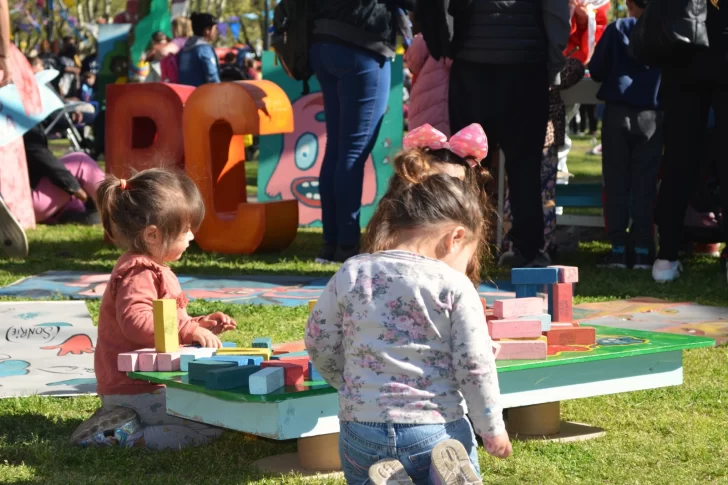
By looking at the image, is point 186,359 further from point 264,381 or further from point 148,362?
point 264,381

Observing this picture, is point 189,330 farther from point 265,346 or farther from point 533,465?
point 533,465

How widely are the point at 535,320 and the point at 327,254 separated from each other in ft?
13.9

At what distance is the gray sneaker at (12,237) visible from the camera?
7.57m

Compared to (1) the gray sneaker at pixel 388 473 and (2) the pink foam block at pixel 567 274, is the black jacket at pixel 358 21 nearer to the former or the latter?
(2) the pink foam block at pixel 567 274

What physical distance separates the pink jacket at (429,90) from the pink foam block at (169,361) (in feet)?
14.2

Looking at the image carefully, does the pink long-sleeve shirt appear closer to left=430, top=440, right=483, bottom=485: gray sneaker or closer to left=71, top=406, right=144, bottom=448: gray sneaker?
left=71, top=406, right=144, bottom=448: gray sneaker

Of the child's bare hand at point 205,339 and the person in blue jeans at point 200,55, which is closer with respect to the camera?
the child's bare hand at point 205,339

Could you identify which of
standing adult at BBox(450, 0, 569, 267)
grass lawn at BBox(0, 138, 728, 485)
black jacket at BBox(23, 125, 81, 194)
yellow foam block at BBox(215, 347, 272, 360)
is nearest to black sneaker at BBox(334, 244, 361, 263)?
standing adult at BBox(450, 0, 569, 267)

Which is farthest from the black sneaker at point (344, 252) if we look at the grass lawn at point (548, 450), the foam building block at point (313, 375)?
the foam building block at point (313, 375)

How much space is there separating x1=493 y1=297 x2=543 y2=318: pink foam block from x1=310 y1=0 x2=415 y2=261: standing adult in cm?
363

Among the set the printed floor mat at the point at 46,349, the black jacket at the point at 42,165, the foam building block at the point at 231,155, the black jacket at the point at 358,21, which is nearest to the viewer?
the printed floor mat at the point at 46,349

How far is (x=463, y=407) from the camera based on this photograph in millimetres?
2688

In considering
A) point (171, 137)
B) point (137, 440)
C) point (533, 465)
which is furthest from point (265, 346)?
point (171, 137)

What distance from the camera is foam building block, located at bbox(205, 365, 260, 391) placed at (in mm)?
3143
